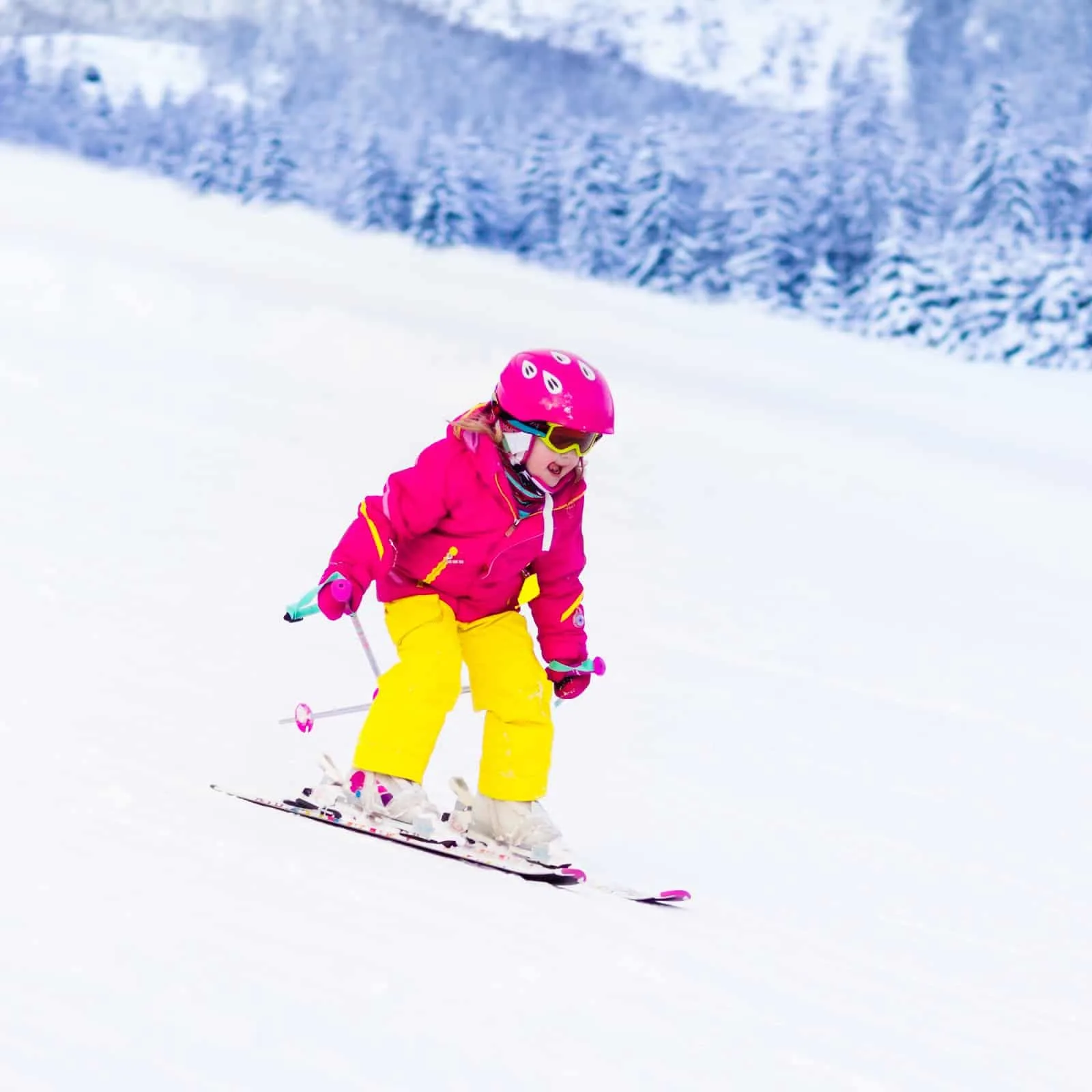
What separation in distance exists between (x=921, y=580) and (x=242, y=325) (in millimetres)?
4961

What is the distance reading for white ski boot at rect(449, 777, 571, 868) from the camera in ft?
8.24

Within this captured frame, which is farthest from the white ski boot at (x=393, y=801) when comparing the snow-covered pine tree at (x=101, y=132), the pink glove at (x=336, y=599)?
the snow-covered pine tree at (x=101, y=132)

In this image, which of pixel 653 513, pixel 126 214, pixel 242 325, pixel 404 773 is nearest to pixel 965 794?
pixel 404 773

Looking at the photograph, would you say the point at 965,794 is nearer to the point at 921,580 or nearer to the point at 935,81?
the point at 921,580

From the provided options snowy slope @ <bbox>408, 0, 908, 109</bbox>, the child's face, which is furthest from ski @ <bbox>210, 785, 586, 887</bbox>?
snowy slope @ <bbox>408, 0, 908, 109</bbox>

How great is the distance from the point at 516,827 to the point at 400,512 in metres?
0.66

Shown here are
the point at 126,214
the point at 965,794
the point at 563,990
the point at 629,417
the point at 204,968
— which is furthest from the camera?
the point at 126,214

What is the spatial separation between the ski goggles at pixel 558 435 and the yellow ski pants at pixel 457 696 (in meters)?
0.40

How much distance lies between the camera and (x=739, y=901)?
8.66 ft

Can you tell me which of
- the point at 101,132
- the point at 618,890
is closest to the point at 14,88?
the point at 101,132

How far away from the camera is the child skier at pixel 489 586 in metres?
2.47

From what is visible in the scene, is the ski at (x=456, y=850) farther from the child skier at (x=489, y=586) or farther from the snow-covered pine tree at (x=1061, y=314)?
the snow-covered pine tree at (x=1061, y=314)

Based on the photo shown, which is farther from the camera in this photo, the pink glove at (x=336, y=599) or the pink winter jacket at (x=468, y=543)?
the pink winter jacket at (x=468, y=543)

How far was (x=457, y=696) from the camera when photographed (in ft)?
8.22
